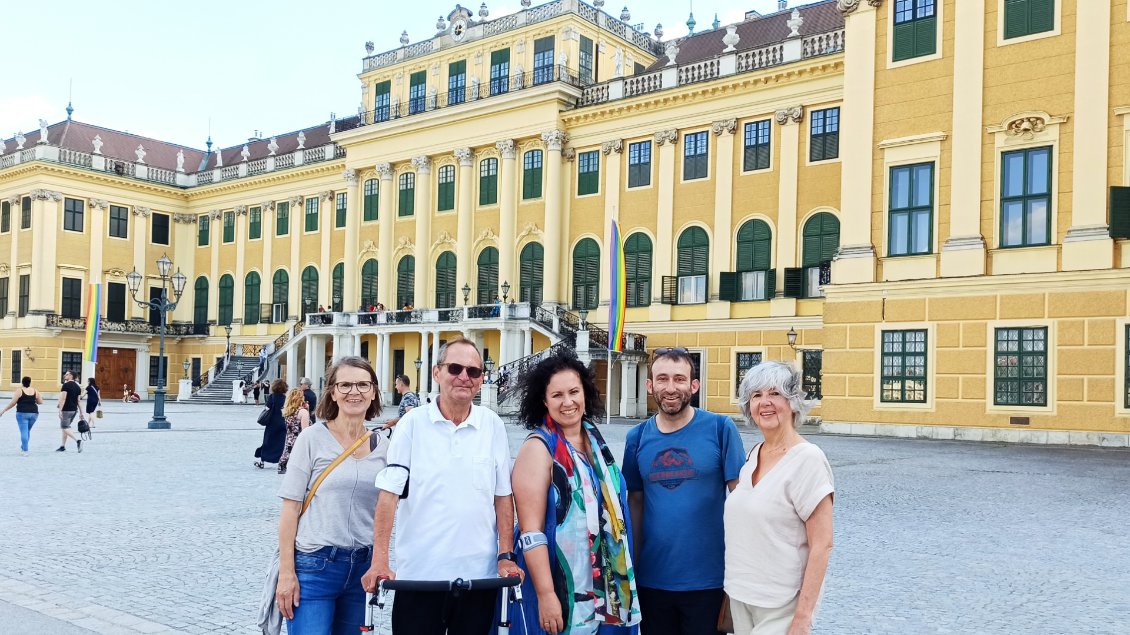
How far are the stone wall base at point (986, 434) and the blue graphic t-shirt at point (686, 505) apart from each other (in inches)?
856

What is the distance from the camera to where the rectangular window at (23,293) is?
53.8 meters

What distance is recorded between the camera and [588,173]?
40.8m

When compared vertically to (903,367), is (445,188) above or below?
above

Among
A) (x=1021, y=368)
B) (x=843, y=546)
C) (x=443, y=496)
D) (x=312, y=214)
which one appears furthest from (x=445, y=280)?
(x=443, y=496)

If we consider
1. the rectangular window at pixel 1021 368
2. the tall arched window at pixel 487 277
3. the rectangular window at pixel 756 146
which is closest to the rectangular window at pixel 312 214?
the tall arched window at pixel 487 277

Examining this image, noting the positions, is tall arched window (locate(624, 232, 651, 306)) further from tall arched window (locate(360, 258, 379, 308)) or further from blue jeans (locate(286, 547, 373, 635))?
blue jeans (locate(286, 547, 373, 635))

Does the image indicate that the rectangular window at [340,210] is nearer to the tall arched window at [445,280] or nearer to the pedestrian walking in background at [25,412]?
the tall arched window at [445,280]

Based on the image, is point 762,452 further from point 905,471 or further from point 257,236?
point 257,236

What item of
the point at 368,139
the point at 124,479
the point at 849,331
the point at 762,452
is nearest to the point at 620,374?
the point at 849,331

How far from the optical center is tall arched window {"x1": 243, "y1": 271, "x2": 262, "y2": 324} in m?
54.4

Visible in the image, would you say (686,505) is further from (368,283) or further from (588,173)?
(368,283)

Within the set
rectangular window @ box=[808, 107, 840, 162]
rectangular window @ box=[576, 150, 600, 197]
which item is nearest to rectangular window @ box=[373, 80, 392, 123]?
rectangular window @ box=[576, 150, 600, 197]

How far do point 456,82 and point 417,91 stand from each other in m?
2.55

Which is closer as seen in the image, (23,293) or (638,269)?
(638,269)
